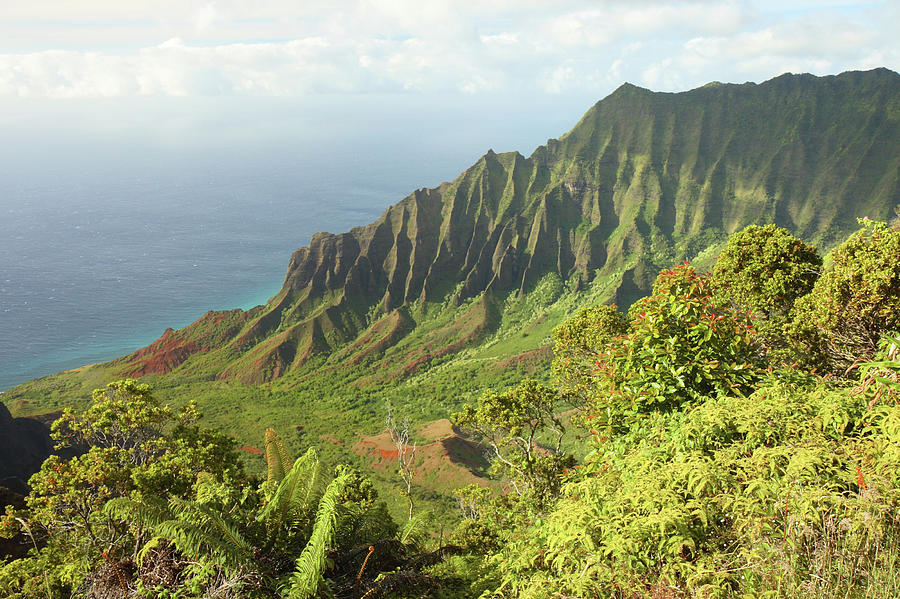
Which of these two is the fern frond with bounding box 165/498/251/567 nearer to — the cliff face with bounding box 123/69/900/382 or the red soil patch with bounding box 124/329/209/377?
Answer: the cliff face with bounding box 123/69/900/382

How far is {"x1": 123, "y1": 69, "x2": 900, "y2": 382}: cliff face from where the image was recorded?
351 ft

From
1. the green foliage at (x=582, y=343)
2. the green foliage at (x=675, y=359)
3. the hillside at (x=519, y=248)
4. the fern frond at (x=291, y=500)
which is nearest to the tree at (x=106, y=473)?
the fern frond at (x=291, y=500)

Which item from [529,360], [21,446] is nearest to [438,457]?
[529,360]

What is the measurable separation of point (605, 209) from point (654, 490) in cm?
13694

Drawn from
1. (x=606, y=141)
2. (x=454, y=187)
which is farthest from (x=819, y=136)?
(x=454, y=187)

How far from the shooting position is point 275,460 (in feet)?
43.4

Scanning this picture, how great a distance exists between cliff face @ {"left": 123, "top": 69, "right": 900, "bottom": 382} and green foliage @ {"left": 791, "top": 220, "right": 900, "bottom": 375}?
86374mm

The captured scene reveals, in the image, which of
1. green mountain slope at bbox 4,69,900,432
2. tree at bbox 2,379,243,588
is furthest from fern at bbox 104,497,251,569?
green mountain slope at bbox 4,69,900,432

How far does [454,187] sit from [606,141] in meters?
48.7

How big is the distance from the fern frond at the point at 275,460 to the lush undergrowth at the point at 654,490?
65 millimetres

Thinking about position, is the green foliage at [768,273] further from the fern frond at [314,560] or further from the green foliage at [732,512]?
the fern frond at [314,560]

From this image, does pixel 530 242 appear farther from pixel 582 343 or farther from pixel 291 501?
pixel 291 501

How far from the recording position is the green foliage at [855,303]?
1273 cm

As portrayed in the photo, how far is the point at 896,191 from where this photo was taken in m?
102
